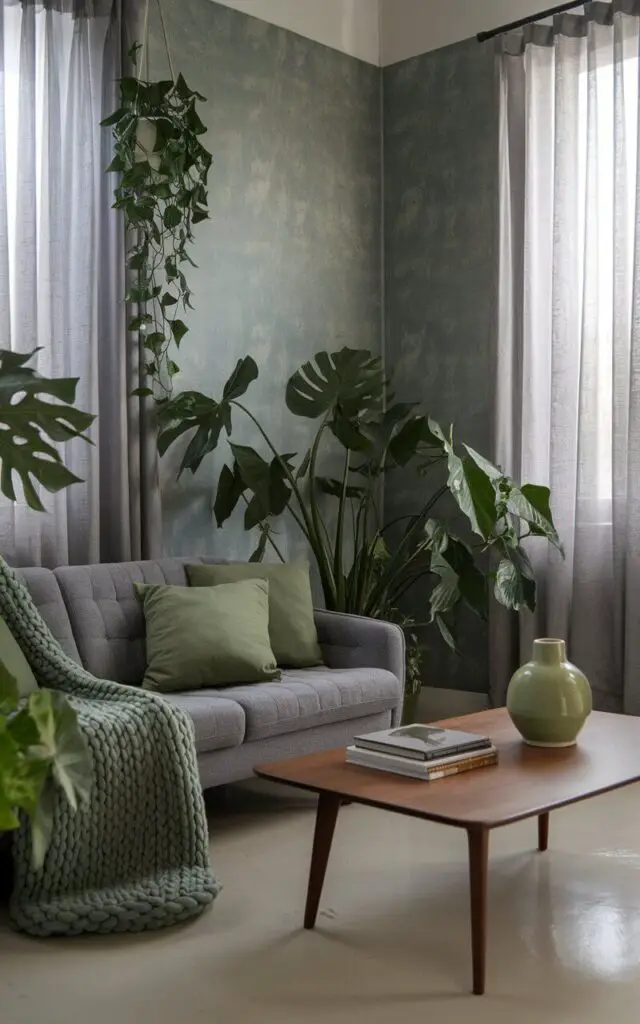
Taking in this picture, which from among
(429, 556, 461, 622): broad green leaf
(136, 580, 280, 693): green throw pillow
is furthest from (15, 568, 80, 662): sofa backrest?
(429, 556, 461, 622): broad green leaf

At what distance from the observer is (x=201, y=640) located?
11.9ft

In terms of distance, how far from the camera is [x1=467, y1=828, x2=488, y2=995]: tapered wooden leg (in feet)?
7.58

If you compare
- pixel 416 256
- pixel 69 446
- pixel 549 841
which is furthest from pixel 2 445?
pixel 416 256

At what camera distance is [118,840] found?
2.84 metres

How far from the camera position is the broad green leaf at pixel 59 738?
857 mm

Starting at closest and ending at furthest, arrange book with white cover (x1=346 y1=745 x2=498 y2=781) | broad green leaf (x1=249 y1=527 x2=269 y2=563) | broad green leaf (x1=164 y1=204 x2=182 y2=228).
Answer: book with white cover (x1=346 y1=745 x2=498 y2=781) < broad green leaf (x1=164 y1=204 x2=182 y2=228) < broad green leaf (x1=249 y1=527 x2=269 y2=563)

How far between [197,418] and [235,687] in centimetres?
107

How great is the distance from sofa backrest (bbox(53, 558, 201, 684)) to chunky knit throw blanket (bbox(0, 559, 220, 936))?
1.78ft

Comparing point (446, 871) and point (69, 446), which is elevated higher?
point (69, 446)

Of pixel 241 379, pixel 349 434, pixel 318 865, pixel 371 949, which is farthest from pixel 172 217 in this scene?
pixel 371 949

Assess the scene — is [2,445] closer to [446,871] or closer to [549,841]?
[446,871]

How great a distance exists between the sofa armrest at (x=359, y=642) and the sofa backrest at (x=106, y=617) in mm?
686

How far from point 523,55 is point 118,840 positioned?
138 inches

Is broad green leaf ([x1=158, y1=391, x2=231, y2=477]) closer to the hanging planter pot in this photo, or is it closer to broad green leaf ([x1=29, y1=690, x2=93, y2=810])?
the hanging planter pot
